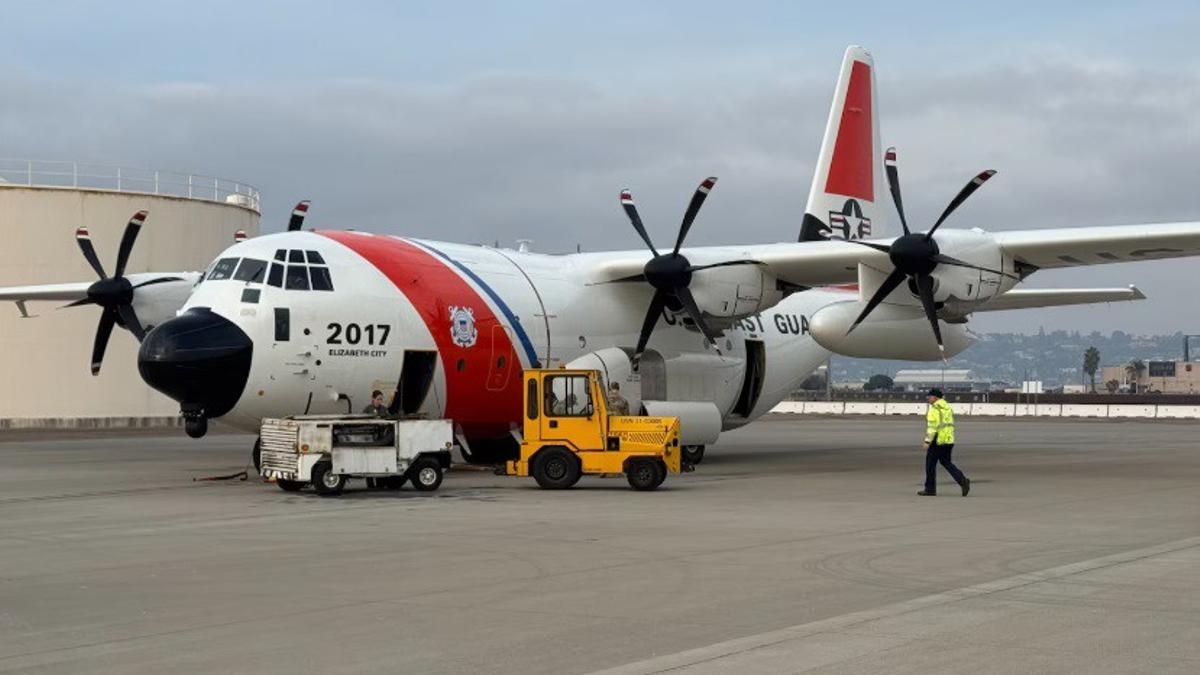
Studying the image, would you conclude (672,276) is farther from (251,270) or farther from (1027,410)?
(1027,410)

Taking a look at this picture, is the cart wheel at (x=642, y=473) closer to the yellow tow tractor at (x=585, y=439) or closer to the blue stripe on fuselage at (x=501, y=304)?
the yellow tow tractor at (x=585, y=439)

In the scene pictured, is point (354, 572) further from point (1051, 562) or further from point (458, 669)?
point (1051, 562)

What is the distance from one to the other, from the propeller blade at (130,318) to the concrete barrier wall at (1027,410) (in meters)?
54.7

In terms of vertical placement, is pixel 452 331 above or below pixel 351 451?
above

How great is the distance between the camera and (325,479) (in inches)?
822

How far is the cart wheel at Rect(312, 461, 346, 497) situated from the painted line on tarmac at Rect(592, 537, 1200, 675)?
11636 mm

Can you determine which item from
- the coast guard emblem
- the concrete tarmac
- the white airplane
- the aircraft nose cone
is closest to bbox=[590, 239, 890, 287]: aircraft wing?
the white airplane

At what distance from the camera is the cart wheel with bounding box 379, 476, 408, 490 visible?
22.0 metres

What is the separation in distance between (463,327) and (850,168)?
13.2 metres

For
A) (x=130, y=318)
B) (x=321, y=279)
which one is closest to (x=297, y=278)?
(x=321, y=279)

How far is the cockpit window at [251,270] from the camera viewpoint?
75.4 feet

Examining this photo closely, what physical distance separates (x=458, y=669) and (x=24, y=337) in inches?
1781

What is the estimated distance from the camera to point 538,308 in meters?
26.9

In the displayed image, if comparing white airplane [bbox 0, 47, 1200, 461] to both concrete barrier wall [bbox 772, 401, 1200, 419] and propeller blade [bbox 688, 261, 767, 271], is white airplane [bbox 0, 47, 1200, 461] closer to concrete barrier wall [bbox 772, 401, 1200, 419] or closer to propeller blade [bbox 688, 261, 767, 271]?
propeller blade [bbox 688, 261, 767, 271]
